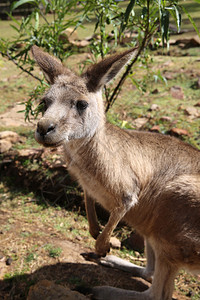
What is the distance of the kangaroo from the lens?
237cm

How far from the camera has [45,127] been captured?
2143 mm

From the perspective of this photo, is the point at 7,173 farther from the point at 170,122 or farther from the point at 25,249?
the point at 170,122

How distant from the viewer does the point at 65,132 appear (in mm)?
2268

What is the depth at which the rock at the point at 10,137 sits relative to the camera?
14.7 ft

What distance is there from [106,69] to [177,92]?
3192mm

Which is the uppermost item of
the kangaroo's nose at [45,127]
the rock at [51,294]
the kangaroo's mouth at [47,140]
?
the kangaroo's nose at [45,127]

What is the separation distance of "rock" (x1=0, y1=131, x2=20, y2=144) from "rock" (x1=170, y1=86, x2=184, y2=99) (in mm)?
2450

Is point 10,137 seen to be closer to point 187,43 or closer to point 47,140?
point 47,140

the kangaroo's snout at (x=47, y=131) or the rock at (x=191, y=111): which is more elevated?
the kangaroo's snout at (x=47, y=131)

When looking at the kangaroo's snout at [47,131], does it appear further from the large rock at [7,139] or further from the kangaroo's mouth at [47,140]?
the large rock at [7,139]

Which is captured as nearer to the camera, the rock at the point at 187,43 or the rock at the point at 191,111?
the rock at the point at 191,111

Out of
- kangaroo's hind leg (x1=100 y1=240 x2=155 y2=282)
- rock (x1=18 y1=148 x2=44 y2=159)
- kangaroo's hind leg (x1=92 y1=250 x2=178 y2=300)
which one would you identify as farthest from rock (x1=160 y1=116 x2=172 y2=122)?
kangaroo's hind leg (x1=92 y1=250 x2=178 y2=300)

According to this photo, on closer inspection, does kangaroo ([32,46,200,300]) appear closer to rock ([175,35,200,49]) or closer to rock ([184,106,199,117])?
rock ([184,106,199,117])

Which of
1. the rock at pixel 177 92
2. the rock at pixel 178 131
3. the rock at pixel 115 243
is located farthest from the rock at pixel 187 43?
the rock at pixel 115 243
